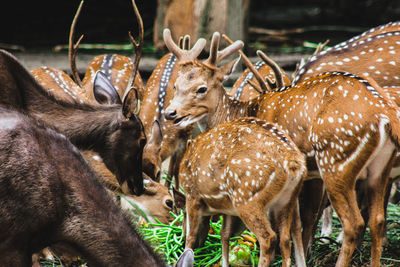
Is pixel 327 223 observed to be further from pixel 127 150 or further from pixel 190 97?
pixel 127 150

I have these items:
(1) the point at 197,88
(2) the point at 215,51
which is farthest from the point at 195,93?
(2) the point at 215,51

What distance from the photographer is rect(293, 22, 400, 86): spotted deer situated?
5.56m

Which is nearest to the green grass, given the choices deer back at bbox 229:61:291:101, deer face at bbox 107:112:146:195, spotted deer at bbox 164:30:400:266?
spotted deer at bbox 164:30:400:266

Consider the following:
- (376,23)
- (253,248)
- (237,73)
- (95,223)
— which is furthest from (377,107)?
(376,23)

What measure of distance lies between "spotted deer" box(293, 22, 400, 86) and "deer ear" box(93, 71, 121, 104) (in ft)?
5.76

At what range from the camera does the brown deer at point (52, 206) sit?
10.8 feet

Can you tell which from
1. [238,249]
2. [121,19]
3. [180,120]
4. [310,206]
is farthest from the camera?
[121,19]

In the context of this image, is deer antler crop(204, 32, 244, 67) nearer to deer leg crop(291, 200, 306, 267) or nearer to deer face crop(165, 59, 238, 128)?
deer face crop(165, 59, 238, 128)

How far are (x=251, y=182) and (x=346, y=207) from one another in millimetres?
742

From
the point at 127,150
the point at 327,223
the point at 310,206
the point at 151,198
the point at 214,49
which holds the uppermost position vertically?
the point at 214,49

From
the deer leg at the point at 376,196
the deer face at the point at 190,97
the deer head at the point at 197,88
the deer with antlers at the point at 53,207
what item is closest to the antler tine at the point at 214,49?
the deer head at the point at 197,88

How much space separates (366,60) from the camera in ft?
18.6

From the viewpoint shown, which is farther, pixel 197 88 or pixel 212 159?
pixel 197 88

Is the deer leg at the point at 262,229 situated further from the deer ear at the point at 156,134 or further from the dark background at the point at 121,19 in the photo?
the dark background at the point at 121,19
